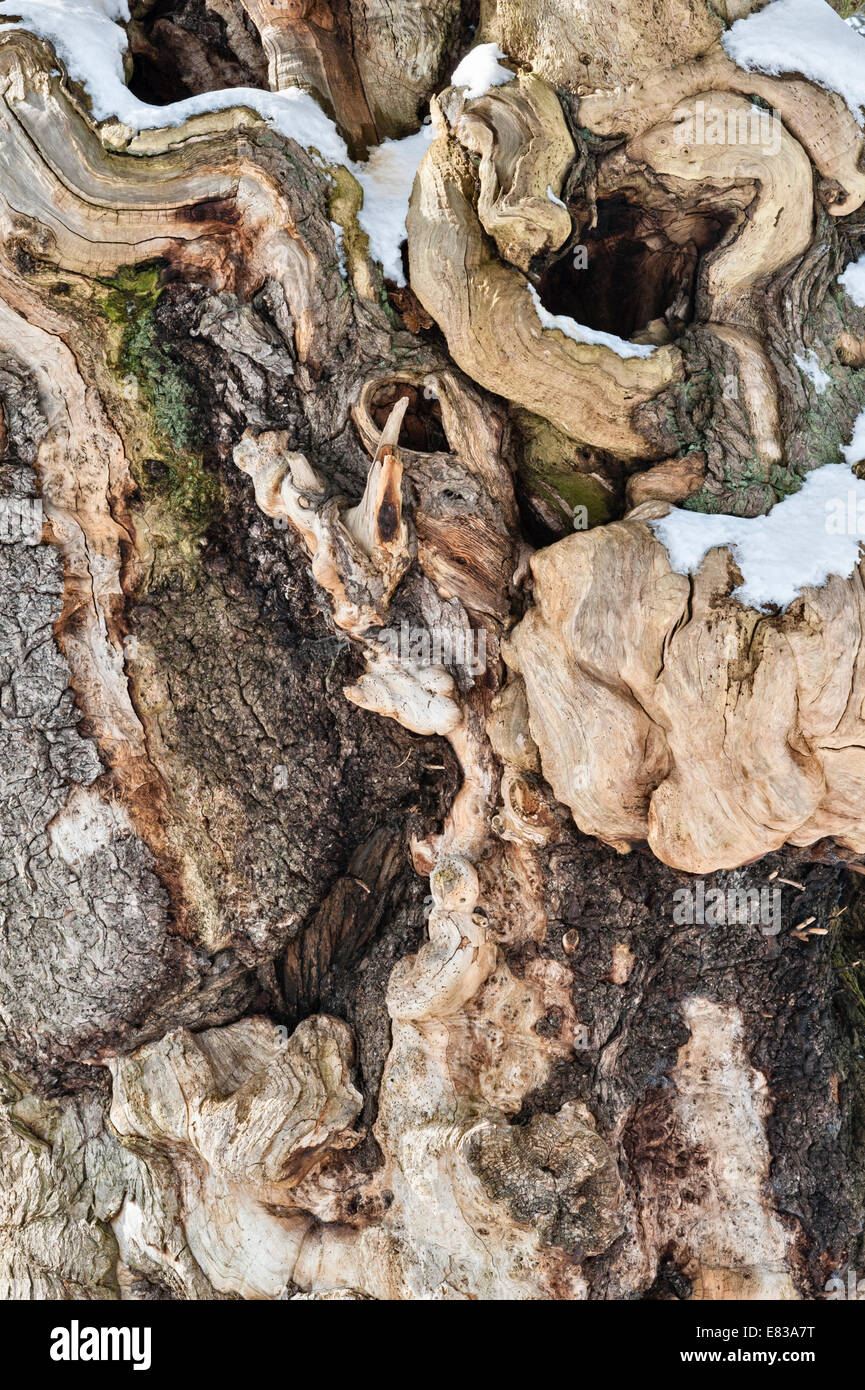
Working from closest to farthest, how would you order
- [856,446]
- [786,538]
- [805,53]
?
1. [786,538]
2. [805,53]
3. [856,446]

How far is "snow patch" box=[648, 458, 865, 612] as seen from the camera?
3.10 metres

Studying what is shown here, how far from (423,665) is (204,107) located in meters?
2.03

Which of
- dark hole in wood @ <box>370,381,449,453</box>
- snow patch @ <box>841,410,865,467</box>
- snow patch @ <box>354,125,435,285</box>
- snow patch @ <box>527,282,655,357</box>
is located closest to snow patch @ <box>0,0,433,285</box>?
snow patch @ <box>354,125,435,285</box>

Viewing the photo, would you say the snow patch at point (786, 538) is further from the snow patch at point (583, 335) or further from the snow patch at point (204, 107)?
the snow patch at point (204, 107)

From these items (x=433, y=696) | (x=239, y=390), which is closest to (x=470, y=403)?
(x=239, y=390)

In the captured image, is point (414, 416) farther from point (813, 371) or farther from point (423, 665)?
point (813, 371)

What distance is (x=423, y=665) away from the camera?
3.48m

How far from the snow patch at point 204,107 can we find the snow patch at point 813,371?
140cm

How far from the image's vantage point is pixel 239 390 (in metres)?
3.48

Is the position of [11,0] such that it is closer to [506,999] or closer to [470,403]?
[470,403]

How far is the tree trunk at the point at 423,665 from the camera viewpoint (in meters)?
3.20

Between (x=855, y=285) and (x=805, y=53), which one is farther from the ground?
(x=805, y=53)

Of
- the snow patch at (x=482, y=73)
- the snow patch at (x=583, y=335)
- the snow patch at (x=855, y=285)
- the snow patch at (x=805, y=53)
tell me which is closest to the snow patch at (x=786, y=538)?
the snow patch at (x=583, y=335)

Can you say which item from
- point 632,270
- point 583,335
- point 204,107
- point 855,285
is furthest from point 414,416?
point 855,285
